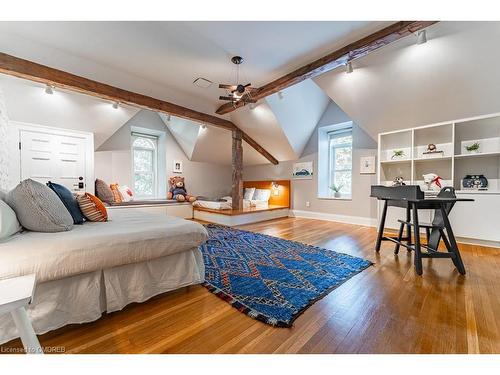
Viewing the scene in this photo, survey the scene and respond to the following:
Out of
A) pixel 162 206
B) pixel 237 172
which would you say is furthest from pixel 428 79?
pixel 162 206

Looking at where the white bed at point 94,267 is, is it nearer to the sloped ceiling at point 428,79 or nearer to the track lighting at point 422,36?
the track lighting at point 422,36

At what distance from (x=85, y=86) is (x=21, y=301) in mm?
3423

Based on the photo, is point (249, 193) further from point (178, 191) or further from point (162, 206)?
point (162, 206)

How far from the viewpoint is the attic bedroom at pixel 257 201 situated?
1194 mm

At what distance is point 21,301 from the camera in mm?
757

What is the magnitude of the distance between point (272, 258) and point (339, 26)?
273 cm

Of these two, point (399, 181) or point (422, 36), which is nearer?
point (422, 36)

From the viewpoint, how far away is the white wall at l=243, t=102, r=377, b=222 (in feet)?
14.8

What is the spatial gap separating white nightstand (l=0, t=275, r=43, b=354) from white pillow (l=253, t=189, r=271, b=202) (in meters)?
5.60

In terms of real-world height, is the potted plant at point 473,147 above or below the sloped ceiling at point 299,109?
below

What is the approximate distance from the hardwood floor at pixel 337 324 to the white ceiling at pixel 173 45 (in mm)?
2699
